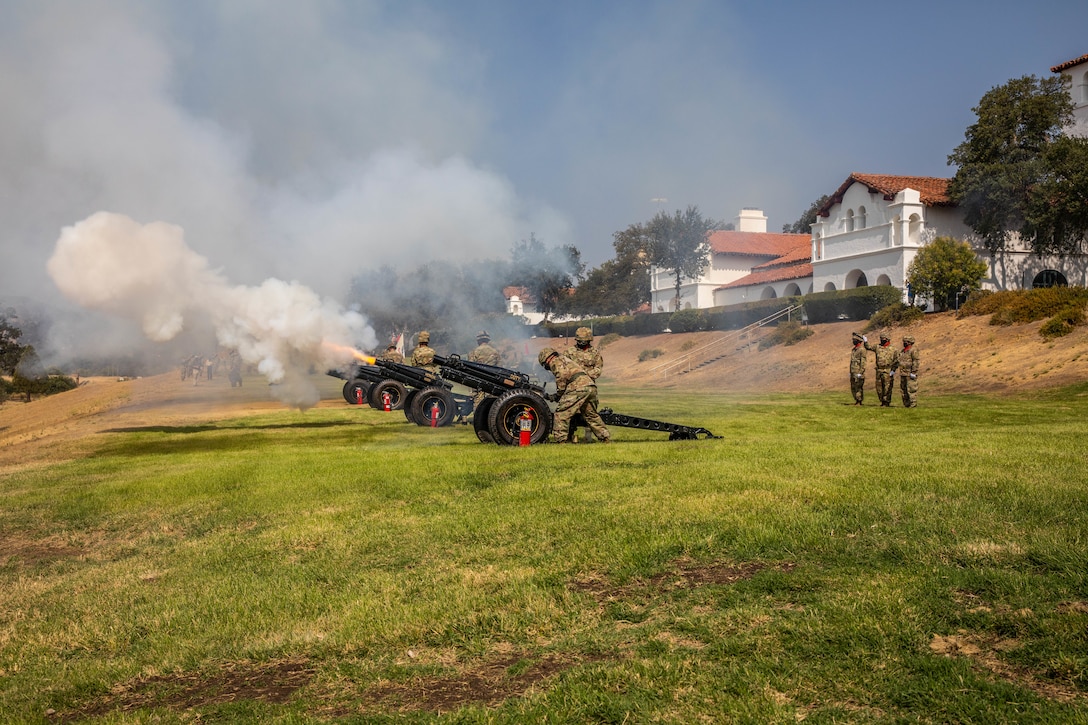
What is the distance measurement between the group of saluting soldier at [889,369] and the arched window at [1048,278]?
87.9 feet

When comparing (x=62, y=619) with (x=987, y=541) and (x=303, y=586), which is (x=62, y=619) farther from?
(x=987, y=541)

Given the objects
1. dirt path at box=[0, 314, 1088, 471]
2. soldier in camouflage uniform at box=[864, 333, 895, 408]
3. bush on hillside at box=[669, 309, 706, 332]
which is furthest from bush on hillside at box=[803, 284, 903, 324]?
soldier in camouflage uniform at box=[864, 333, 895, 408]

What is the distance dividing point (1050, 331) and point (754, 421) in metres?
18.3

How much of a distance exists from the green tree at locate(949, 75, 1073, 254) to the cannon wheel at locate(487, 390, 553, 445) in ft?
113

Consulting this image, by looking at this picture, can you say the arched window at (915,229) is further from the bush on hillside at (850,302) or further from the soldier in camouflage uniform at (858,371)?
the soldier in camouflage uniform at (858,371)

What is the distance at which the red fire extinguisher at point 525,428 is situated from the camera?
1415 centimetres

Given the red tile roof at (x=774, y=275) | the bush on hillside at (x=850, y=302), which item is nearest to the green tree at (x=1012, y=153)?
the bush on hillside at (x=850, y=302)

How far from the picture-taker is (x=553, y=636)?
17.5ft

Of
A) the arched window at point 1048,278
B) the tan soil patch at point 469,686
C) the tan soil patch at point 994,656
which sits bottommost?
the tan soil patch at point 469,686

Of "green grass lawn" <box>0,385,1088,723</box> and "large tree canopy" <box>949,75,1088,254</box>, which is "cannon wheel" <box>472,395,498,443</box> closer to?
"green grass lawn" <box>0,385,1088,723</box>

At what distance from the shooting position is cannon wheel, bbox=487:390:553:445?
1421cm

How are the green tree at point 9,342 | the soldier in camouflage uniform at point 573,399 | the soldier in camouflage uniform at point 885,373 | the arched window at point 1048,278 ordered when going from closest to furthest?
the soldier in camouflage uniform at point 573,399 < the soldier in camouflage uniform at point 885,373 < the green tree at point 9,342 < the arched window at point 1048,278

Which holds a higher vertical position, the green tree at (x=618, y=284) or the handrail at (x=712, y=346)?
the green tree at (x=618, y=284)

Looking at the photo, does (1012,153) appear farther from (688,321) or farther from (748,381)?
(688,321)
